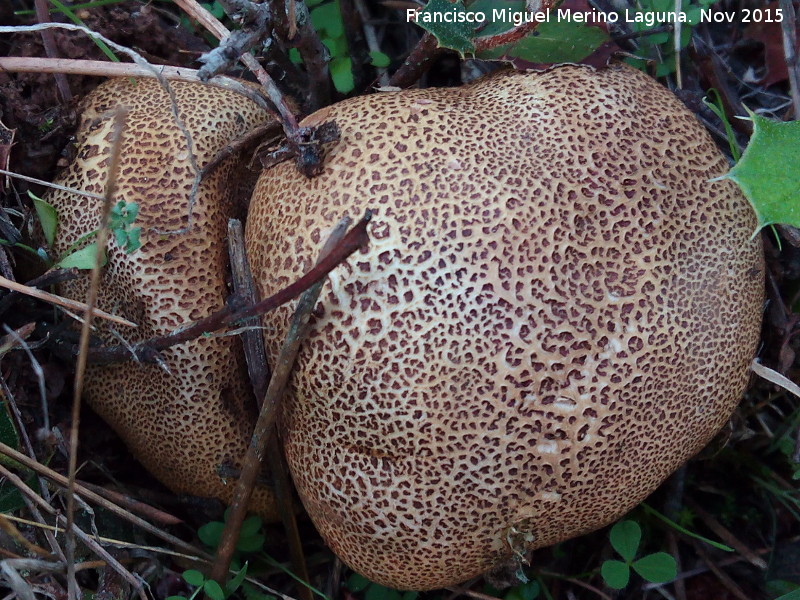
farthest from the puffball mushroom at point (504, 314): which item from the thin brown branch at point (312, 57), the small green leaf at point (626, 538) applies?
the thin brown branch at point (312, 57)

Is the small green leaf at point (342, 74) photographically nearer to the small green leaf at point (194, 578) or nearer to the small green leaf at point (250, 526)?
the small green leaf at point (250, 526)

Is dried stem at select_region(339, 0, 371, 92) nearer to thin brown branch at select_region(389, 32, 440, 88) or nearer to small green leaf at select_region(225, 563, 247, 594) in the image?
thin brown branch at select_region(389, 32, 440, 88)

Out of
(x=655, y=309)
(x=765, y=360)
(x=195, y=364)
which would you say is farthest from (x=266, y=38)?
(x=765, y=360)

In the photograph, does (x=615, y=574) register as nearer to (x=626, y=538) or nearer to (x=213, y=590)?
(x=626, y=538)

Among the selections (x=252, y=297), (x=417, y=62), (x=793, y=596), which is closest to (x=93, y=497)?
(x=252, y=297)

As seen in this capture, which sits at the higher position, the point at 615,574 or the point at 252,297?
the point at 252,297

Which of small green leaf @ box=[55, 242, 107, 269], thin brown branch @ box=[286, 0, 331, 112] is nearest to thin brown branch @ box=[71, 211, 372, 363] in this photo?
small green leaf @ box=[55, 242, 107, 269]

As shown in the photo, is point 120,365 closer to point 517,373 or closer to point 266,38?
point 266,38
